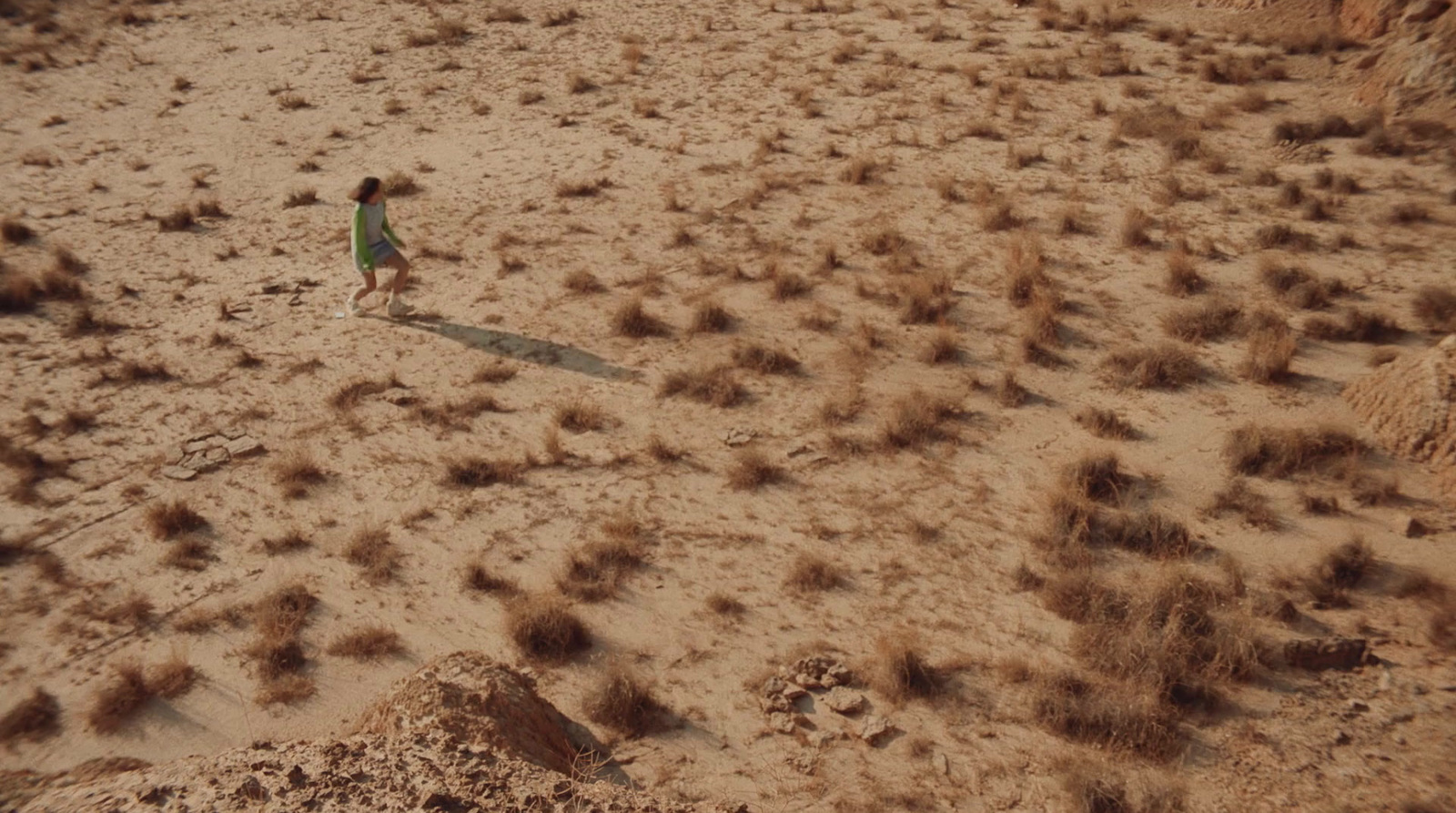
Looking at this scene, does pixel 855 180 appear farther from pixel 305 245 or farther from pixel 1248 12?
pixel 1248 12

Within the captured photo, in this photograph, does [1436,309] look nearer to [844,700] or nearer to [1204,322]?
[1204,322]

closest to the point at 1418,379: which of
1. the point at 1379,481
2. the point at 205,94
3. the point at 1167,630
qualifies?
the point at 1379,481

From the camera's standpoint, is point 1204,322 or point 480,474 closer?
point 480,474

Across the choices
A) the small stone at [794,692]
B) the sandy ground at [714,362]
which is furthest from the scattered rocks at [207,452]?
the small stone at [794,692]

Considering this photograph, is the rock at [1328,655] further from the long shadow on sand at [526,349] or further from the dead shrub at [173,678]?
the dead shrub at [173,678]

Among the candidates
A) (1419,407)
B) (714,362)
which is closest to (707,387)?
(714,362)

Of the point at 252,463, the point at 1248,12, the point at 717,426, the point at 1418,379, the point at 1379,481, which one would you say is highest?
the point at 1248,12

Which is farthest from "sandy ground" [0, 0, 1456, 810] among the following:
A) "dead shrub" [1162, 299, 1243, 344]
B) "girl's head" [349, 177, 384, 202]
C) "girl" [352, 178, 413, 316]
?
"girl's head" [349, 177, 384, 202]
